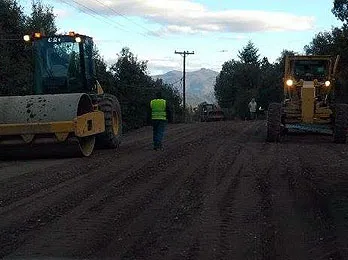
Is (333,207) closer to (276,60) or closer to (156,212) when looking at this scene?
(156,212)

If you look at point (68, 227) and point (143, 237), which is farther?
point (68, 227)

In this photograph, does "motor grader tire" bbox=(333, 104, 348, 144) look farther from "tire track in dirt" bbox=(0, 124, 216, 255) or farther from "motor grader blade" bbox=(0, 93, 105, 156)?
"tire track in dirt" bbox=(0, 124, 216, 255)

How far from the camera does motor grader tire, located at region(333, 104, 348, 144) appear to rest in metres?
18.0

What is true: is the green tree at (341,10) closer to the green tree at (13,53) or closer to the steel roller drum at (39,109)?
the green tree at (13,53)

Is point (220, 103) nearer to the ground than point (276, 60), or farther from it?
nearer to the ground

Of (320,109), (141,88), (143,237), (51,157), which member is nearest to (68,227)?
(143,237)

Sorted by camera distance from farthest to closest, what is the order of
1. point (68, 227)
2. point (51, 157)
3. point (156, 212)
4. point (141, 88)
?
1. point (141, 88)
2. point (51, 157)
3. point (156, 212)
4. point (68, 227)

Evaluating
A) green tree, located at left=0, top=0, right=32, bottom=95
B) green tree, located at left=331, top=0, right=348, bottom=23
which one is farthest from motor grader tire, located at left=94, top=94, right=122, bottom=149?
green tree, located at left=331, top=0, right=348, bottom=23

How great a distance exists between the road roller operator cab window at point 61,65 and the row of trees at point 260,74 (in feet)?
88.0

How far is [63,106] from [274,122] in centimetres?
703

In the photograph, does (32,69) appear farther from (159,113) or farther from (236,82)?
(236,82)

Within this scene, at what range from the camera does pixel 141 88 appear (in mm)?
46719

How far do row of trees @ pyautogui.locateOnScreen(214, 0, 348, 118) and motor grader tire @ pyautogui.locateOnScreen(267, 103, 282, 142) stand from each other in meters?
23.0

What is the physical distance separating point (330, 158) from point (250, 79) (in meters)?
71.4
